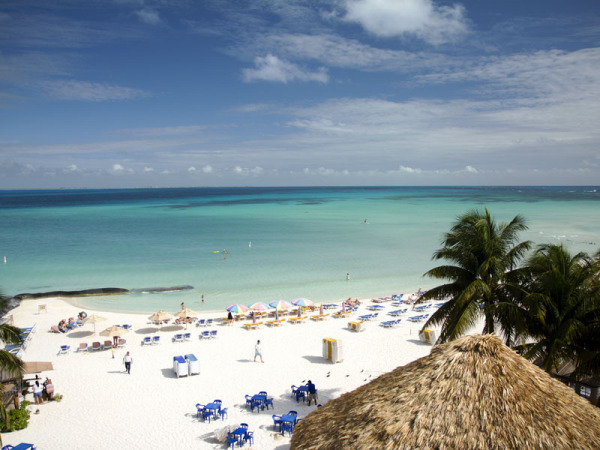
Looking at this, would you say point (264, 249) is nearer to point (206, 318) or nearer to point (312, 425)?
point (206, 318)

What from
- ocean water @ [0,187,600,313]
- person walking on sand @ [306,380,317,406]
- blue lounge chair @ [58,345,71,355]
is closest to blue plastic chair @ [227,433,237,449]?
person walking on sand @ [306,380,317,406]

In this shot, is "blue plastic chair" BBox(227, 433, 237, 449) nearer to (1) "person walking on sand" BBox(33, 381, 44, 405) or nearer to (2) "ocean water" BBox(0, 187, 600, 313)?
(1) "person walking on sand" BBox(33, 381, 44, 405)

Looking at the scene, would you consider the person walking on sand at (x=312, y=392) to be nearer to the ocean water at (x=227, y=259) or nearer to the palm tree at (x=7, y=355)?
the palm tree at (x=7, y=355)

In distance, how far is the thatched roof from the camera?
4824mm

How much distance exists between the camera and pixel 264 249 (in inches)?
1567

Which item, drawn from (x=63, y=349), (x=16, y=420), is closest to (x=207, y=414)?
(x=16, y=420)

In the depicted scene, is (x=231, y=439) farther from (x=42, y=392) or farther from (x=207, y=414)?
(x=42, y=392)

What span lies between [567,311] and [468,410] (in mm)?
4833

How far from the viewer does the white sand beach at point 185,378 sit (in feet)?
33.3

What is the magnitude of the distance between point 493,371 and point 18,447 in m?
9.38

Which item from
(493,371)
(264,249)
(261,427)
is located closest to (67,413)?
(261,427)

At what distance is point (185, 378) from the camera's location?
13.5 m

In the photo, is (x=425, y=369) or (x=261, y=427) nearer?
(x=425, y=369)

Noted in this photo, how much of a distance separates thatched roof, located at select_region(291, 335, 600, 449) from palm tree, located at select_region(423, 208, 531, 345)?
13.3ft
